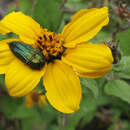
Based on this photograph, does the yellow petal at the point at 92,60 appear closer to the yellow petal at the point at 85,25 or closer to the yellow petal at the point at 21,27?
the yellow petal at the point at 85,25

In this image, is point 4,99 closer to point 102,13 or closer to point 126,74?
point 126,74

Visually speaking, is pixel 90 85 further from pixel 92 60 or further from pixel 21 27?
pixel 21 27

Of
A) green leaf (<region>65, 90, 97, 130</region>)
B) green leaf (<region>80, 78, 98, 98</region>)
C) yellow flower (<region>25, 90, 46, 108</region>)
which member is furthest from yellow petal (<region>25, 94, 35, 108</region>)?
green leaf (<region>80, 78, 98, 98</region>)

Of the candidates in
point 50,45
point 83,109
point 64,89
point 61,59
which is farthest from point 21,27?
point 83,109

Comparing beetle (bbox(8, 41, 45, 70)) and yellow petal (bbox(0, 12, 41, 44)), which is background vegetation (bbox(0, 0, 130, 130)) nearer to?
yellow petal (bbox(0, 12, 41, 44))

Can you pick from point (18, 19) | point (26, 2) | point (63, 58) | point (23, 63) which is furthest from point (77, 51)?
point (26, 2)

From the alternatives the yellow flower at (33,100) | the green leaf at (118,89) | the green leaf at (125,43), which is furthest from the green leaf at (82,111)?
the green leaf at (125,43)
